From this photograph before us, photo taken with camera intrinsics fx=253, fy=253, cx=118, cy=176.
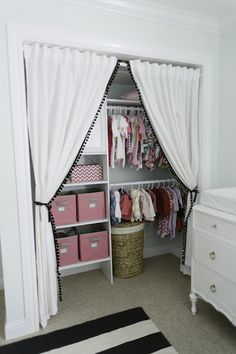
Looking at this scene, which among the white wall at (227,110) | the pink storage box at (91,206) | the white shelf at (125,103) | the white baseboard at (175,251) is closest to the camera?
the white wall at (227,110)

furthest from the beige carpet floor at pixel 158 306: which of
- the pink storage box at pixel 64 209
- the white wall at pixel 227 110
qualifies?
the white wall at pixel 227 110

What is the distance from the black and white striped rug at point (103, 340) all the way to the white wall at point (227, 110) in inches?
61.9

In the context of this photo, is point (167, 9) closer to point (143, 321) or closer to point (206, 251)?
point (206, 251)

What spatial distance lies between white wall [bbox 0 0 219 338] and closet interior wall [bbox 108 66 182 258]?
0.77m

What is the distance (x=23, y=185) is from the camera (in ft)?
6.28

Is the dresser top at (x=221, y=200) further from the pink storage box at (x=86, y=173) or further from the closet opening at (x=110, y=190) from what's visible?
the pink storage box at (x=86, y=173)

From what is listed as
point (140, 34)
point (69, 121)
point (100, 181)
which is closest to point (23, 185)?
point (69, 121)

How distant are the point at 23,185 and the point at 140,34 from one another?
63.4 inches

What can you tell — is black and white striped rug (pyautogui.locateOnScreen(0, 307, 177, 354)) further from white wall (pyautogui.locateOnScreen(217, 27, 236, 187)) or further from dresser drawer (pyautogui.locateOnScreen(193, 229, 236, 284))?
white wall (pyautogui.locateOnScreen(217, 27, 236, 187))

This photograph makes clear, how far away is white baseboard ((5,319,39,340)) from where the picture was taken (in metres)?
1.93

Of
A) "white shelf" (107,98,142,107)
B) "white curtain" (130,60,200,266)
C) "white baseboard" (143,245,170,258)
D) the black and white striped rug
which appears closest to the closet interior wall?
"white baseboard" (143,245,170,258)

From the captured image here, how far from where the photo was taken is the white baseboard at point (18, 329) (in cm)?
193

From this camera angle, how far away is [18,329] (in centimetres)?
196

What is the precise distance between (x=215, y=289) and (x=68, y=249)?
140 centimetres
